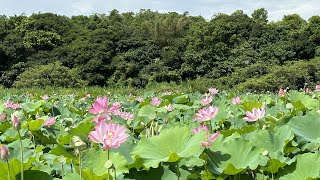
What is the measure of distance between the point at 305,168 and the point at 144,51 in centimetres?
2923

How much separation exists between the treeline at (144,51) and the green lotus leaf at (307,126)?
23815 millimetres

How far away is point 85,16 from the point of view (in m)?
38.9

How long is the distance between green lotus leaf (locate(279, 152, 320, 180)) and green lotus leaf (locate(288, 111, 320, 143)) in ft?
0.85

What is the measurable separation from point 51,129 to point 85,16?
38085mm

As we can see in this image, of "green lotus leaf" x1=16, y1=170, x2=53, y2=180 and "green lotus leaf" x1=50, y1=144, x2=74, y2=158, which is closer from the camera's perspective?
"green lotus leaf" x1=16, y1=170, x2=53, y2=180

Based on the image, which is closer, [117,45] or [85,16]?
[117,45]

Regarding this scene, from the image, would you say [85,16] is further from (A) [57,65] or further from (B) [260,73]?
(B) [260,73]

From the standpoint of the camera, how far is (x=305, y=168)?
99cm

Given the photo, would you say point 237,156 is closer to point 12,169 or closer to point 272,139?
point 272,139

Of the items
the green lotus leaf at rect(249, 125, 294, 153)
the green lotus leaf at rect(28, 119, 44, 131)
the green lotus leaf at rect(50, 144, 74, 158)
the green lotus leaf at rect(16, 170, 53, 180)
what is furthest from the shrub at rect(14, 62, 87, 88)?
the green lotus leaf at rect(16, 170, 53, 180)

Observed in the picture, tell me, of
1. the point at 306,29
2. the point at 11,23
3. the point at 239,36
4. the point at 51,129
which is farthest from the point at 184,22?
the point at 51,129

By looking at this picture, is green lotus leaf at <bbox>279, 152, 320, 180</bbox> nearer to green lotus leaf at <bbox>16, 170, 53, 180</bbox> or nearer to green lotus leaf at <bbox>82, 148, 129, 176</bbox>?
green lotus leaf at <bbox>82, 148, 129, 176</bbox>

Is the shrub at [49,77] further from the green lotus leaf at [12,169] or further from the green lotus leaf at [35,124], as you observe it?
the green lotus leaf at [12,169]

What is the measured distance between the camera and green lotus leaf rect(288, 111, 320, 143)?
1267 mm
